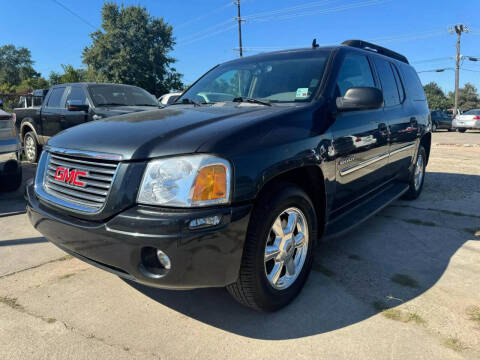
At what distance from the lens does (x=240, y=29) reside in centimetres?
3092

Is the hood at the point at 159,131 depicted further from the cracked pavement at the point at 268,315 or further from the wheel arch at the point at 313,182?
the cracked pavement at the point at 268,315

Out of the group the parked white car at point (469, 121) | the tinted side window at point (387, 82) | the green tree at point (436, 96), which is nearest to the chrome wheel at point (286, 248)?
the tinted side window at point (387, 82)

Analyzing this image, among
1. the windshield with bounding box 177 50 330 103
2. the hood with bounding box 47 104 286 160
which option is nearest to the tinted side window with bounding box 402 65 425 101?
the windshield with bounding box 177 50 330 103

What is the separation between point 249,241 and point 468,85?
4783 inches

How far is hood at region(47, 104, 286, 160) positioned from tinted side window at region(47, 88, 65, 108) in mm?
5903

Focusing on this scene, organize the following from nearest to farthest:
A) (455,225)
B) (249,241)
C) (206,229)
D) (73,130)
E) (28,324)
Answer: (206,229)
(249,241)
(28,324)
(73,130)
(455,225)

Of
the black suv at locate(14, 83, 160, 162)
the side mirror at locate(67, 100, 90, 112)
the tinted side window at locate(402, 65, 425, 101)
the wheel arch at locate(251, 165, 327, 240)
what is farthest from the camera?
the black suv at locate(14, 83, 160, 162)

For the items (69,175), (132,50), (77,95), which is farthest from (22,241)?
(132,50)

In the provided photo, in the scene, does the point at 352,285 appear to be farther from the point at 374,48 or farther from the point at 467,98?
the point at 467,98

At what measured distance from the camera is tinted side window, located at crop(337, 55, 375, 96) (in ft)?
10.1

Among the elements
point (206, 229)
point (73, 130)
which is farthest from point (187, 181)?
point (73, 130)

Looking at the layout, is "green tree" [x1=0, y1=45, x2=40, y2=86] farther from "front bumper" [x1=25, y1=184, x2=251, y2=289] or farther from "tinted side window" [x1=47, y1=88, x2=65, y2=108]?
"front bumper" [x1=25, y1=184, x2=251, y2=289]

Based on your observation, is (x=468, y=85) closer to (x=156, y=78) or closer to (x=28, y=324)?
(x=156, y=78)

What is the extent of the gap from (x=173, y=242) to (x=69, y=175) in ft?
2.99
